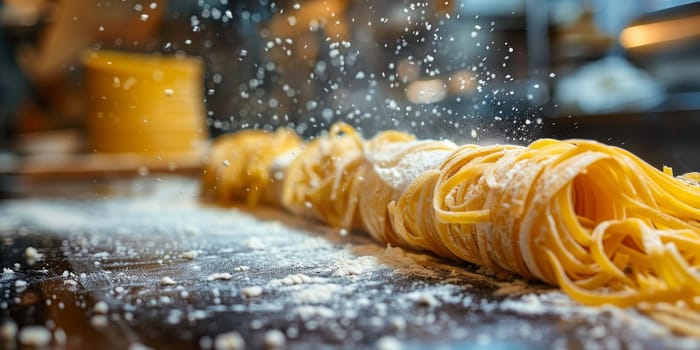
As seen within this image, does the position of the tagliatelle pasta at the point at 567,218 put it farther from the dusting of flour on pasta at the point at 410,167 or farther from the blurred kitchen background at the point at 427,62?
the blurred kitchen background at the point at 427,62

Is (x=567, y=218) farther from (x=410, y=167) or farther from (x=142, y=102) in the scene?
(x=142, y=102)

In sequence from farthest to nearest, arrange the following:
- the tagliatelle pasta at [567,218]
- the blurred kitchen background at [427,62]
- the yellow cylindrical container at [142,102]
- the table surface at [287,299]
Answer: the yellow cylindrical container at [142,102] → the blurred kitchen background at [427,62] → the tagliatelle pasta at [567,218] → the table surface at [287,299]

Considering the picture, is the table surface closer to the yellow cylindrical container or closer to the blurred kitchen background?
the blurred kitchen background

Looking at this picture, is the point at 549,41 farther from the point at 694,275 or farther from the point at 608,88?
the point at 694,275

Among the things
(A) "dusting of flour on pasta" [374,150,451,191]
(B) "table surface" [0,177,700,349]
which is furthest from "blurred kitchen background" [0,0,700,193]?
(B) "table surface" [0,177,700,349]

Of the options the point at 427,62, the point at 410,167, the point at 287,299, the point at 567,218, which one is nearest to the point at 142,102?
the point at 427,62

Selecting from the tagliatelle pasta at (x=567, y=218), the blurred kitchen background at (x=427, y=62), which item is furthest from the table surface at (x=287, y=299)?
the blurred kitchen background at (x=427, y=62)
